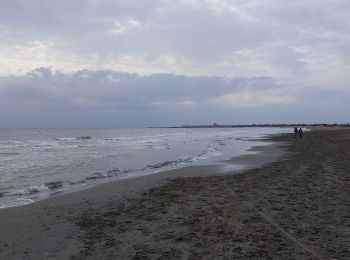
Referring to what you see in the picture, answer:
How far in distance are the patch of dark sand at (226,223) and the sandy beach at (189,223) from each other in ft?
0.05

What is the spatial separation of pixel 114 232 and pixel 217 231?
1857mm

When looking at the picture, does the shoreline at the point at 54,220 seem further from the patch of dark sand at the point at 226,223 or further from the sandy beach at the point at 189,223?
the patch of dark sand at the point at 226,223

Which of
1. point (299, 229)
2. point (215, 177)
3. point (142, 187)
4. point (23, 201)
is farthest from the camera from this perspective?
point (215, 177)

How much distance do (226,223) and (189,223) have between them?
0.71 meters

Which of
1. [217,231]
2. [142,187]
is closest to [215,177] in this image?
[142,187]

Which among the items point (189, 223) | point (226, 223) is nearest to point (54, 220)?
point (189, 223)

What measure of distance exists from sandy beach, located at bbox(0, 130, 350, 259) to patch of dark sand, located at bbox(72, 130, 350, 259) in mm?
15

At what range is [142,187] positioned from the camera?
13.1 meters

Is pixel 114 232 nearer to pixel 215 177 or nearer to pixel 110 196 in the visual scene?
pixel 110 196

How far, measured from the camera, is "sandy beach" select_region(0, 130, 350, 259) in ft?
19.3

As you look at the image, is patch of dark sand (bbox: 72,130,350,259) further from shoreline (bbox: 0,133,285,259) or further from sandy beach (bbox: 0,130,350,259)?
shoreline (bbox: 0,133,285,259)

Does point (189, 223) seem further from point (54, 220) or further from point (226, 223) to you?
point (54, 220)

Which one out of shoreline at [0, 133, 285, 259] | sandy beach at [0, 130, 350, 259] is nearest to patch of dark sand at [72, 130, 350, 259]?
sandy beach at [0, 130, 350, 259]

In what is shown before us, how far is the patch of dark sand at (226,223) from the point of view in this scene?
584cm
